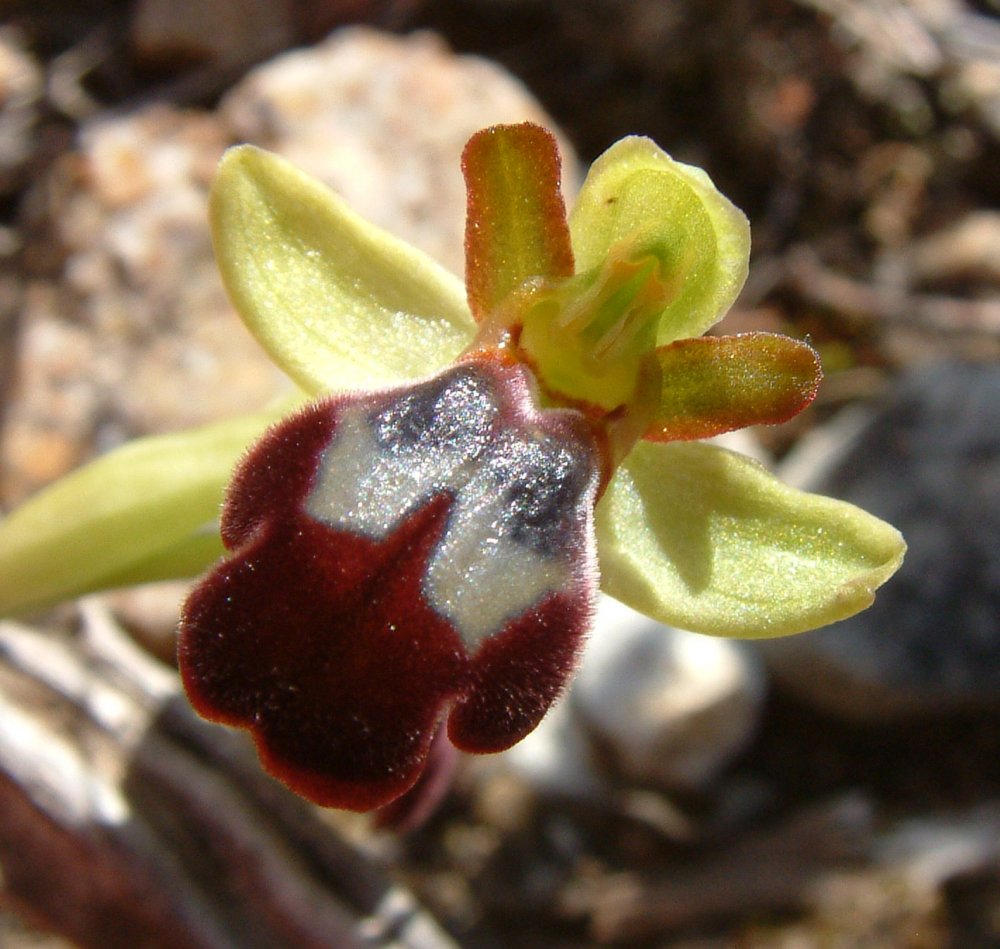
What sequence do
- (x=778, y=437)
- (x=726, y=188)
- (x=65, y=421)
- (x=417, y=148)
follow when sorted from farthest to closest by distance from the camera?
(x=726, y=188)
(x=778, y=437)
(x=417, y=148)
(x=65, y=421)

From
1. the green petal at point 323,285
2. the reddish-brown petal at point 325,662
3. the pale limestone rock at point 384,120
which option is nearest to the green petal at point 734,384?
the green petal at point 323,285

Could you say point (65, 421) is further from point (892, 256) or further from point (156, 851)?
point (892, 256)

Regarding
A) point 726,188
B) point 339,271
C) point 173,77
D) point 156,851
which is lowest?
point 156,851

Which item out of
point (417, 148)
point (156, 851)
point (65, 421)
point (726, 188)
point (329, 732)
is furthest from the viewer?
point (726, 188)

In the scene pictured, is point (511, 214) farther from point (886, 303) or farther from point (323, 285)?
point (886, 303)

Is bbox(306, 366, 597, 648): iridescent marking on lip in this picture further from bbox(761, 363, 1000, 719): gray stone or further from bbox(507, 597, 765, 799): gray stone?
bbox(761, 363, 1000, 719): gray stone

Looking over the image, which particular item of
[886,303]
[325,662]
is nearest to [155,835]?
[325,662]

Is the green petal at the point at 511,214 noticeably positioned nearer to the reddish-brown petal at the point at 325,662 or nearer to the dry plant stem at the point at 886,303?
the reddish-brown petal at the point at 325,662

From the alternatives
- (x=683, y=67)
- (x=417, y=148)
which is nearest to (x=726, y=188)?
(x=683, y=67)
